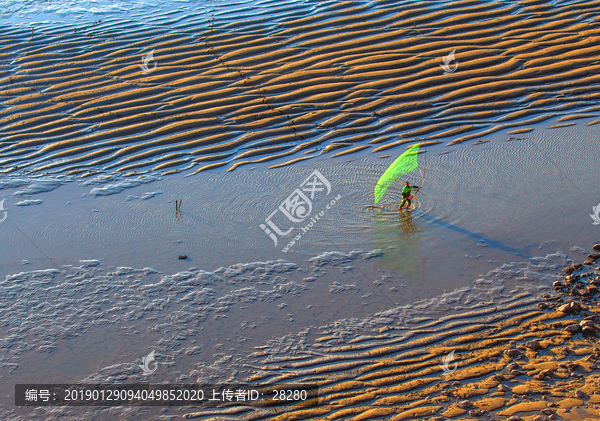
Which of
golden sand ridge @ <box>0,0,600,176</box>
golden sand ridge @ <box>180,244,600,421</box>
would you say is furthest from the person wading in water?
golden sand ridge @ <box>180,244,600,421</box>

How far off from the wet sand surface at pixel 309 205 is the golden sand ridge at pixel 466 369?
25mm

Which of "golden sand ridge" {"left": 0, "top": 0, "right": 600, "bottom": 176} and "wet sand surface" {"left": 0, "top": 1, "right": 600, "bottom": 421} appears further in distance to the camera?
"golden sand ridge" {"left": 0, "top": 0, "right": 600, "bottom": 176}

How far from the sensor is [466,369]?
5.51m

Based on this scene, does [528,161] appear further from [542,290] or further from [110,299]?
[110,299]

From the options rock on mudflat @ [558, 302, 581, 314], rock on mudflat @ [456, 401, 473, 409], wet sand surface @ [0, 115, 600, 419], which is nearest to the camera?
rock on mudflat @ [456, 401, 473, 409]

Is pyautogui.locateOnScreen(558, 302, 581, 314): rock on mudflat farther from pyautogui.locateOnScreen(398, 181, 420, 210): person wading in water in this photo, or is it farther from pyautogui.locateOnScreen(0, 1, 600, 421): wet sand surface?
pyautogui.locateOnScreen(398, 181, 420, 210): person wading in water

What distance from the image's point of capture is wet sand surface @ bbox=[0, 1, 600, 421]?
5758mm

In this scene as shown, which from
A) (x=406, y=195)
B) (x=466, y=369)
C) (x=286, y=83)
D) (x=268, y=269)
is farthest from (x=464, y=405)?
(x=286, y=83)

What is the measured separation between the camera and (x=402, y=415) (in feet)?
16.5

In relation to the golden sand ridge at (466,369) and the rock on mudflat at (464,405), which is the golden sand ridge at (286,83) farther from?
the rock on mudflat at (464,405)

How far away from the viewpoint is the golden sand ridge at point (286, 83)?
404 inches

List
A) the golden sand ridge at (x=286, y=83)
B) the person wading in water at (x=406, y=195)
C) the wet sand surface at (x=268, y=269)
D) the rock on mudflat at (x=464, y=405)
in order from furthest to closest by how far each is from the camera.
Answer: the golden sand ridge at (x=286, y=83) < the person wading in water at (x=406, y=195) < the wet sand surface at (x=268, y=269) < the rock on mudflat at (x=464, y=405)

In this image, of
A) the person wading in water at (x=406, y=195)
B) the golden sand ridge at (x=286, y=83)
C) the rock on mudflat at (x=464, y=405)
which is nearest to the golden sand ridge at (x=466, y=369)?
the rock on mudflat at (x=464, y=405)

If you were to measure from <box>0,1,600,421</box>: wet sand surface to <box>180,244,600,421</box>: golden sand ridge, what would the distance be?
0.08 ft
